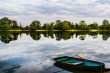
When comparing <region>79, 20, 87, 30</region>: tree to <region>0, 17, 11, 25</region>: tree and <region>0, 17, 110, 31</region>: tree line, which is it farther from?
<region>0, 17, 11, 25</region>: tree

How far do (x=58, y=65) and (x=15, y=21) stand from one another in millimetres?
176806

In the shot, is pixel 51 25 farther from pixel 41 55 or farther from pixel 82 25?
pixel 41 55

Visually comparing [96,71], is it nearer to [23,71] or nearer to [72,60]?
[72,60]

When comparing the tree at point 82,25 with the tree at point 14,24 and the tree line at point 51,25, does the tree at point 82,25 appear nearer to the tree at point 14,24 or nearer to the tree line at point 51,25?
the tree line at point 51,25

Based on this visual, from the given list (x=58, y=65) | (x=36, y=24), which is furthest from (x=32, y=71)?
(x=36, y=24)

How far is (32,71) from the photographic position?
12.5 meters

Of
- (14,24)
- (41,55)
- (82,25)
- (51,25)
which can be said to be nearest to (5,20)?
(14,24)

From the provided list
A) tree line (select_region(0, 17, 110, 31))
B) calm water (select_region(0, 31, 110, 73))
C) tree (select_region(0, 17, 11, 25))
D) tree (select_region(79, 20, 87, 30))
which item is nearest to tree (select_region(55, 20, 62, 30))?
tree line (select_region(0, 17, 110, 31))

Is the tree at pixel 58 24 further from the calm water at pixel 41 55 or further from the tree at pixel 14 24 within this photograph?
the calm water at pixel 41 55

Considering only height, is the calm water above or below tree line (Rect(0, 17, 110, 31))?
below

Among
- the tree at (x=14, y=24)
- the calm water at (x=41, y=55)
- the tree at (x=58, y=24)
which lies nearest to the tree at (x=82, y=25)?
the tree at (x=58, y=24)

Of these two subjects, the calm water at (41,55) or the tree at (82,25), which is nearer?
the calm water at (41,55)

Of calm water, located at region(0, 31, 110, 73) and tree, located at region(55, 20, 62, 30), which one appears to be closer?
calm water, located at region(0, 31, 110, 73)

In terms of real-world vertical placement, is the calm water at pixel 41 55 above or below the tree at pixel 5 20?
below
